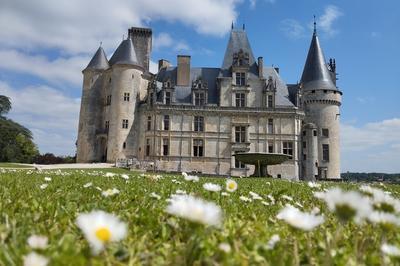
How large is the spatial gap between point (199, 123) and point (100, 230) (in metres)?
40.9

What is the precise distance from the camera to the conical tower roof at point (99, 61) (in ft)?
148

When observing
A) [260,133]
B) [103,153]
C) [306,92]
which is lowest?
[103,153]

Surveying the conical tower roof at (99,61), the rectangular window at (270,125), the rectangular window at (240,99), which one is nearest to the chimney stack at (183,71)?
A: the rectangular window at (240,99)

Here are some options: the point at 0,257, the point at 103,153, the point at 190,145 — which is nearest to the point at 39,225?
the point at 0,257

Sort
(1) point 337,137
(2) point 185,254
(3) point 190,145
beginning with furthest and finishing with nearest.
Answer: (1) point 337,137, (3) point 190,145, (2) point 185,254

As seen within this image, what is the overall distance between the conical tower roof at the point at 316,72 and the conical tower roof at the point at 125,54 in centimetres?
2133

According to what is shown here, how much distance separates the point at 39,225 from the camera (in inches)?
101

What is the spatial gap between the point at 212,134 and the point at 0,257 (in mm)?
40503

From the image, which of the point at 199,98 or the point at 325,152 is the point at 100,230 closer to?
the point at 199,98

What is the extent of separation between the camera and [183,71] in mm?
45281

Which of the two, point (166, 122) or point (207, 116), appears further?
point (207, 116)

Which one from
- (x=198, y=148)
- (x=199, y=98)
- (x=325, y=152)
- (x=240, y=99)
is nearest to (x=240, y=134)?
(x=240, y=99)

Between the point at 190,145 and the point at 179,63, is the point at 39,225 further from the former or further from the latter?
the point at 179,63

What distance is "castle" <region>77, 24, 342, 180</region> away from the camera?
4141cm
